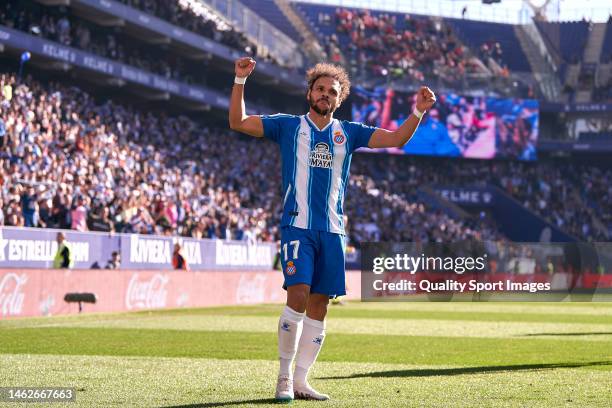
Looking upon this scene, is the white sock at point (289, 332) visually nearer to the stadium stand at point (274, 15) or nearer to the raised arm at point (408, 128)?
the raised arm at point (408, 128)

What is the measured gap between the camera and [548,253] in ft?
133

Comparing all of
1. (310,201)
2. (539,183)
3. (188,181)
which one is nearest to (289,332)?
(310,201)

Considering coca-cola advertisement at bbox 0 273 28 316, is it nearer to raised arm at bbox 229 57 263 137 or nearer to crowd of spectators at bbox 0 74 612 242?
crowd of spectators at bbox 0 74 612 242

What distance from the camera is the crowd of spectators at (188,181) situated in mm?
29562

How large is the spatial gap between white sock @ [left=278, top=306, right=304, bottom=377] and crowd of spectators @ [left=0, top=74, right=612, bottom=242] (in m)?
18.7

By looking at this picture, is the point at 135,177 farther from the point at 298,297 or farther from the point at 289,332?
the point at 298,297

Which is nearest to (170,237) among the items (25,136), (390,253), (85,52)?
(25,136)

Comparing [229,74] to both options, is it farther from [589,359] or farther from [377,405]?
[377,405]

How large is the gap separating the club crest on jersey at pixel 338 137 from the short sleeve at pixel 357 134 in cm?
8

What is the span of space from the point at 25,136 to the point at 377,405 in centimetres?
2467

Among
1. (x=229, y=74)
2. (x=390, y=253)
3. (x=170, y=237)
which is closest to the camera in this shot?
(x=170, y=237)

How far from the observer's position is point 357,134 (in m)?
8.45

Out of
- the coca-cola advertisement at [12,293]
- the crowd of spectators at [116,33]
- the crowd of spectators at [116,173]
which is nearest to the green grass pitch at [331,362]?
the coca-cola advertisement at [12,293]

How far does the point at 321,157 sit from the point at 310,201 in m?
0.36
